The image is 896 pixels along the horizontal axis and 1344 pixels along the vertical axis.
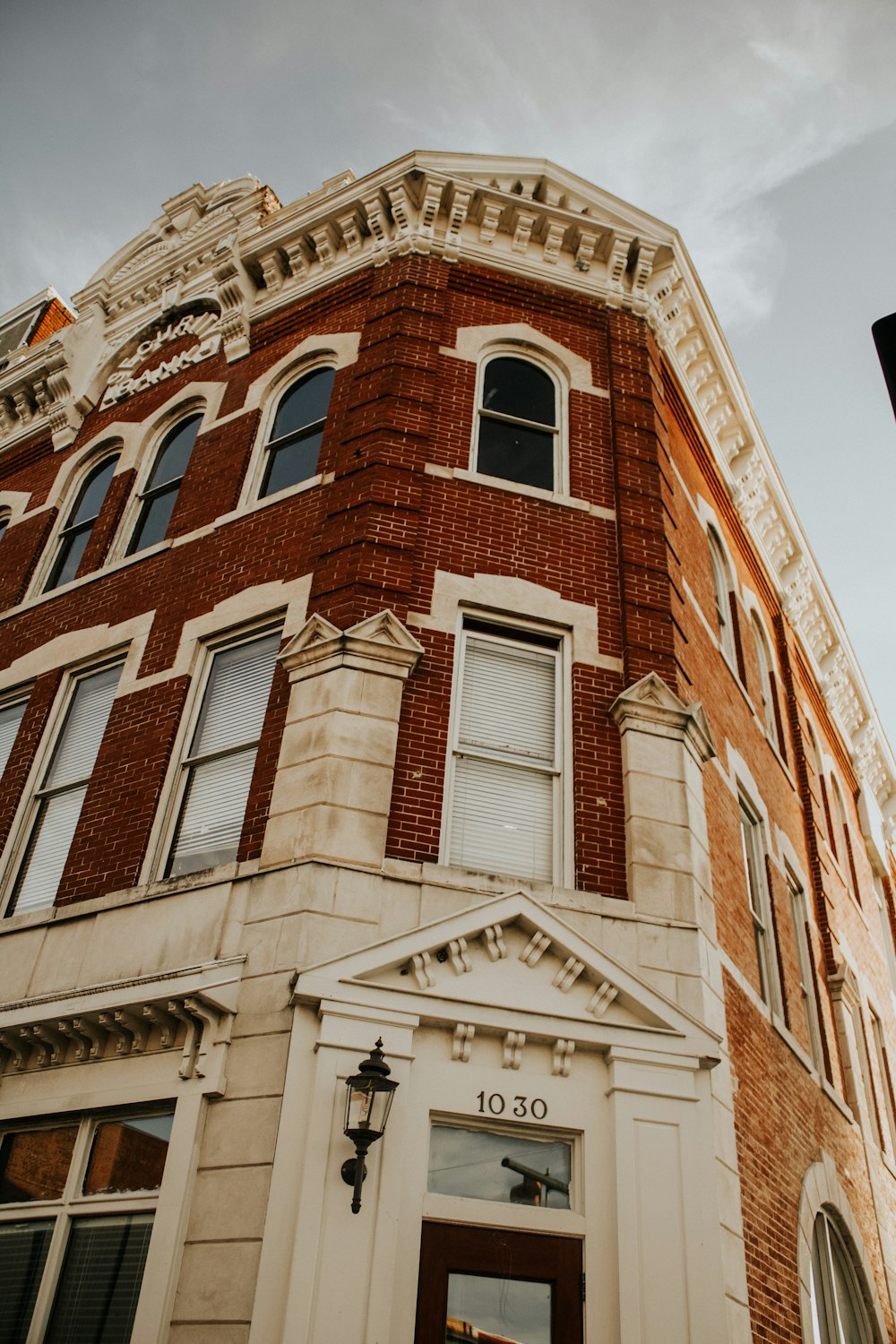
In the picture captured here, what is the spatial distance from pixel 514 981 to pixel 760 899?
501cm

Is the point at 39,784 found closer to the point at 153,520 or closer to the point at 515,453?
the point at 153,520

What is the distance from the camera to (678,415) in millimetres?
13695

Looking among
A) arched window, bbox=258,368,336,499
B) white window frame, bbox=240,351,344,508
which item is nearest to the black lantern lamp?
white window frame, bbox=240,351,344,508

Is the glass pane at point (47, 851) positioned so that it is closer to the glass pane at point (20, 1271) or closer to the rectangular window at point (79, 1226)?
the rectangular window at point (79, 1226)

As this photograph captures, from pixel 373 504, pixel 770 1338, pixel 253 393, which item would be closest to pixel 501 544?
pixel 373 504

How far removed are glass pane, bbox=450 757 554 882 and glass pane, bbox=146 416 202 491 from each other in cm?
641

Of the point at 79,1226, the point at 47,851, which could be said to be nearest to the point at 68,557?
the point at 47,851

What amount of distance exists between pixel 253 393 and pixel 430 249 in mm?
2736

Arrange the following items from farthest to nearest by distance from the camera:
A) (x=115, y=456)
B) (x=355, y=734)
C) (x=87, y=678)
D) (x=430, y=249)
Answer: (x=115, y=456) < (x=430, y=249) < (x=87, y=678) < (x=355, y=734)

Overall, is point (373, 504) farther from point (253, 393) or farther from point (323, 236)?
point (323, 236)

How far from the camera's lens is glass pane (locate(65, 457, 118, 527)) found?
46.8ft

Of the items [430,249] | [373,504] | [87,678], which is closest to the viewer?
[373,504]

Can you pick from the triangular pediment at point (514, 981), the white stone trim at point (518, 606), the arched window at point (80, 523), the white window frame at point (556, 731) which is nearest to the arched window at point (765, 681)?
the white stone trim at point (518, 606)

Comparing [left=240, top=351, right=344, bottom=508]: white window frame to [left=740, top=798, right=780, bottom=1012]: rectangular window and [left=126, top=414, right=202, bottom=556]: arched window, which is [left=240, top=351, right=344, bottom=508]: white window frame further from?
[left=740, top=798, right=780, bottom=1012]: rectangular window
